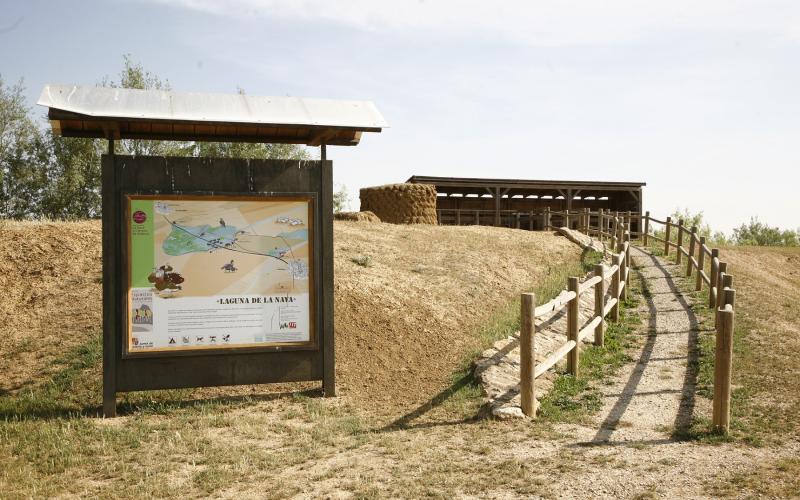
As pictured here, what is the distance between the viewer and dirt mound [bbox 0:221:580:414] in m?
9.39

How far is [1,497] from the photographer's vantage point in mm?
5566

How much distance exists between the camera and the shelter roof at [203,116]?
24.9 feet

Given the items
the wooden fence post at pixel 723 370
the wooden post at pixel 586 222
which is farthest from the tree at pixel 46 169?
A: the wooden fence post at pixel 723 370

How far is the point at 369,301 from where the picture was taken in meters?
11.5

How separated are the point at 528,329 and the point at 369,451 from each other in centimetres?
231

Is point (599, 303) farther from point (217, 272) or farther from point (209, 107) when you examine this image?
point (209, 107)

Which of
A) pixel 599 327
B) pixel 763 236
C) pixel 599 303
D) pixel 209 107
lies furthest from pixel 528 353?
pixel 763 236

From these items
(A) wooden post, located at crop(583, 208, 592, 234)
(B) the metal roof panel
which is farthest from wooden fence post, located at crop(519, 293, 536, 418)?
(A) wooden post, located at crop(583, 208, 592, 234)

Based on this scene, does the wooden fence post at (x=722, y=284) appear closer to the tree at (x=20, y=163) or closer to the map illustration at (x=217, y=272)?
the map illustration at (x=217, y=272)

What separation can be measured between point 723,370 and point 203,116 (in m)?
6.35

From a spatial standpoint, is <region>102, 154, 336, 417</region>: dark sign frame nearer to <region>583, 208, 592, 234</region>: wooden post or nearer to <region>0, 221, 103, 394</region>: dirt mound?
<region>0, 221, 103, 394</region>: dirt mound

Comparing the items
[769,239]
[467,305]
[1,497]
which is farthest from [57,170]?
[769,239]

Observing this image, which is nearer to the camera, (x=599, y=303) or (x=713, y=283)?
(x=599, y=303)

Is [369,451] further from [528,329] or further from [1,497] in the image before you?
[1,497]
